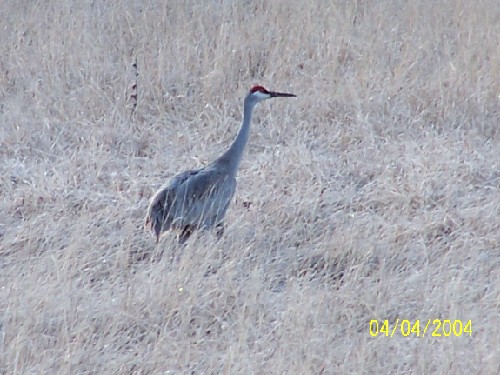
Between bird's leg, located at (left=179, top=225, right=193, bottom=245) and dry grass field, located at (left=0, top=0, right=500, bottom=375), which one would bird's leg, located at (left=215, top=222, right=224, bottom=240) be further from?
bird's leg, located at (left=179, top=225, right=193, bottom=245)

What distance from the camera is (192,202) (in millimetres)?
5832

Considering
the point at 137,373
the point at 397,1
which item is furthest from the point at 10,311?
the point at 397,1

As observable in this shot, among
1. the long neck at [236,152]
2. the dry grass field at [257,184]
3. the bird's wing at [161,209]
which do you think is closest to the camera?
the dry grass field at [257,184]

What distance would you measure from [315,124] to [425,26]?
2.00m

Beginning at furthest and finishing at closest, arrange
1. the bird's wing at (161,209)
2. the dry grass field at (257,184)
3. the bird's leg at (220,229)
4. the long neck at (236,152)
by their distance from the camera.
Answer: the long neck at (236,152) < the bird's leg at (220,229) < the bird's wing at (161,209) < the dry grass field at (257,184)

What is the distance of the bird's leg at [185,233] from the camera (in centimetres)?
580

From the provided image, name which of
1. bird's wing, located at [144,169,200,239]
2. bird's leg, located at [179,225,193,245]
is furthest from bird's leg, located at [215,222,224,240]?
bird's wing, located at [144,169,200,239]

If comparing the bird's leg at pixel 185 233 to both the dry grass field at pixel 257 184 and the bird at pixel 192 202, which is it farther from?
the dry grass field at pixel 257 184
